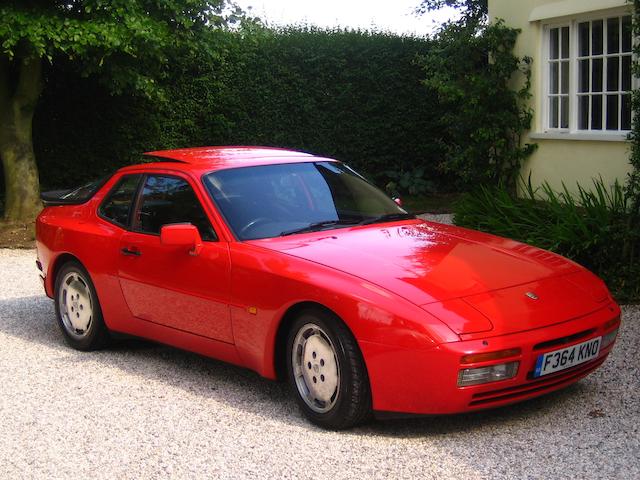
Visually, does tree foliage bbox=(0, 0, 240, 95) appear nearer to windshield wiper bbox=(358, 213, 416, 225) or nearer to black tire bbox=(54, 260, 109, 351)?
black tire bbox=(54, 260, 109, 351)

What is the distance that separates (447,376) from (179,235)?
2.03 metres

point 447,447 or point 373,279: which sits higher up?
point 373,279

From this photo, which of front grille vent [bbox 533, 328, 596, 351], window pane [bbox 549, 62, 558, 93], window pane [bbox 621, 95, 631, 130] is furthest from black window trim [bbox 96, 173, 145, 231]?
window pane [bbox 549, 62, 558, 93]

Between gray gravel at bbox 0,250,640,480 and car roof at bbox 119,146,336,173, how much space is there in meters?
1.42

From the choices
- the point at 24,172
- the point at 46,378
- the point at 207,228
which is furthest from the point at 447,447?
the point at 24,172

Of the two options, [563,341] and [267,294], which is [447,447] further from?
[267,294]

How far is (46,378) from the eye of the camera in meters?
6.36

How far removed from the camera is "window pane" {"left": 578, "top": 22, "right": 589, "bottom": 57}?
10977mm

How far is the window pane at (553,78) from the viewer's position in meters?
11.6

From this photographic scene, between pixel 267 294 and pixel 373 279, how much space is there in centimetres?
70

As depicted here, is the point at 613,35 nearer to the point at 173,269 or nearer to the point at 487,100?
the point at 487,100

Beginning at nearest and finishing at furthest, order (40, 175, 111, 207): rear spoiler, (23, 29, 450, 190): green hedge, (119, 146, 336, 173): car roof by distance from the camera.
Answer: (119, 146, 336, 173): car roof → (40, 175, 111, 207): rear spoiler → (23, 29, 450, 190): green hedge

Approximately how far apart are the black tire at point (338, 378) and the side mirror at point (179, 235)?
3.26 ft

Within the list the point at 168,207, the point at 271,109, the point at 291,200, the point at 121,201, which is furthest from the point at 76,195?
the point at 271,109
